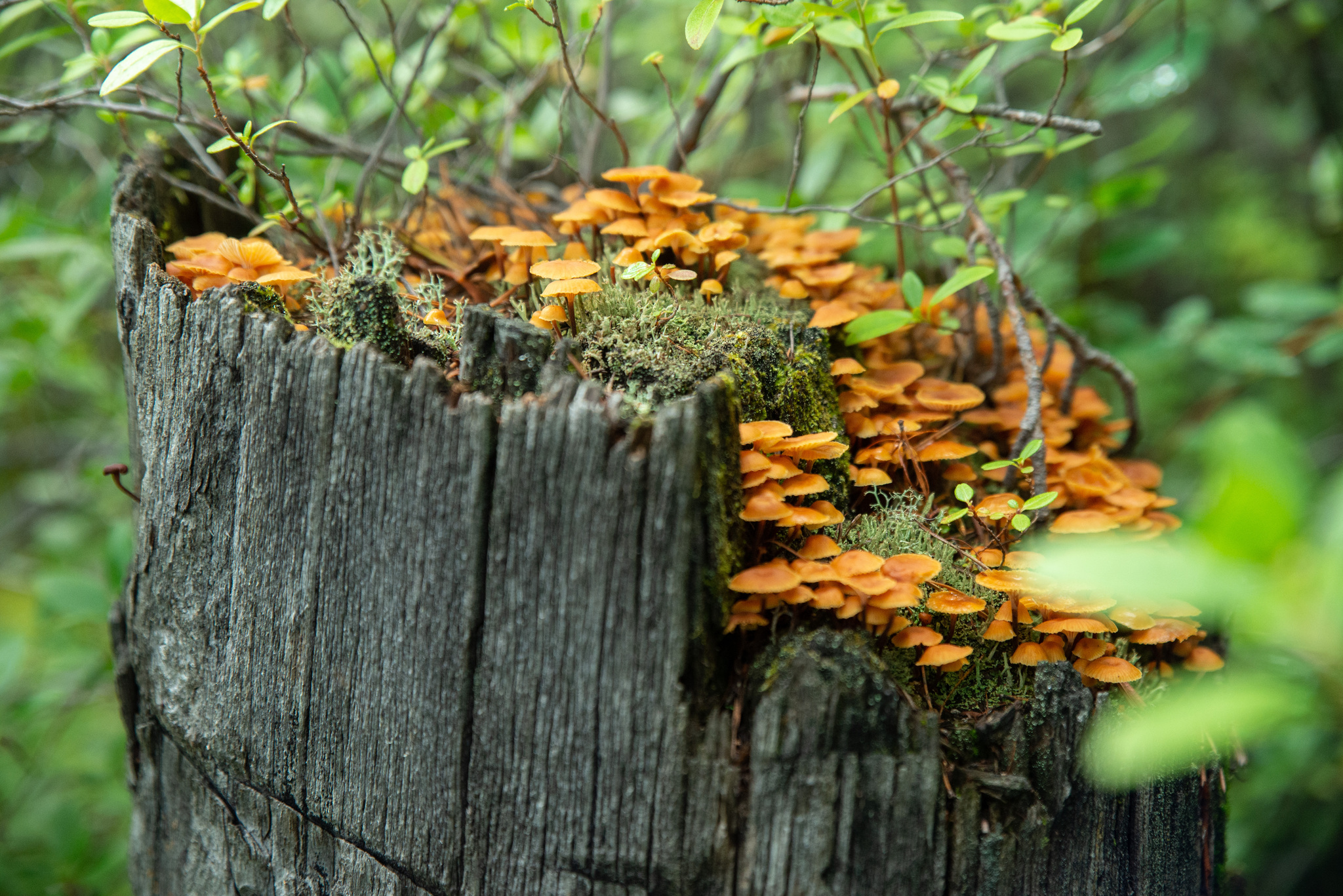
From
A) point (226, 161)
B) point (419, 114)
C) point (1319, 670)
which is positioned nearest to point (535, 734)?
point (1319, 670)

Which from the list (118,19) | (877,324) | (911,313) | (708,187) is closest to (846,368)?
Answer: (877,324)

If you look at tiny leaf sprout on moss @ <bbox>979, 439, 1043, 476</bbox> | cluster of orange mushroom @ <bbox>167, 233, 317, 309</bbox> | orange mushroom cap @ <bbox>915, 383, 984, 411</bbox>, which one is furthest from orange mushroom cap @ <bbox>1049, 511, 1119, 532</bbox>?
cluster of orange mushroom @ <bbox>167, 233, 317, 309</bbox>

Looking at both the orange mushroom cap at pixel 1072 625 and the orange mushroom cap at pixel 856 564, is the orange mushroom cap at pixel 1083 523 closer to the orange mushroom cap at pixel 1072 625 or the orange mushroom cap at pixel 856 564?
the orange mushroom cap at pixel 1072 625

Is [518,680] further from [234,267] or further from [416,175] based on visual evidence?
[416,175]

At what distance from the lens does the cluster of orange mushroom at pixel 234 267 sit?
243 centimetres

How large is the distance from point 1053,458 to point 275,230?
314 cm

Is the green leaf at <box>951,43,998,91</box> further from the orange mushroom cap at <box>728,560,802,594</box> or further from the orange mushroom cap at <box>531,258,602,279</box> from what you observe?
the orange mushroom cap at <box>728,560,802,594</box>

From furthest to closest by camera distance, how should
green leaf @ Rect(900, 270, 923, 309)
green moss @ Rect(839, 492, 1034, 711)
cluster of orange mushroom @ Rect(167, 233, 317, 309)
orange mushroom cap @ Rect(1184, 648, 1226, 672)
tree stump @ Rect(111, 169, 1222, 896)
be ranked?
green leaf @ Rect(900, 270, 923, 309)
orange mushroom cap @ Rect(1184, 648, 1226, 672)
cluster of orange mushroom @ Rect(167, 233, 317, 309)
green moss @ Rect(839, 492, 1034, 711)
tree stump @ Rect(111, 169, 1222, 896)

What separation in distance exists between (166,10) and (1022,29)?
2439 millimetres

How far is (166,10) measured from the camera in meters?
2.14

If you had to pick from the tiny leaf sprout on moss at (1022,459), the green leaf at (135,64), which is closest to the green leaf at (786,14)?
the tiny leaf sprout on moss at (1022,459)

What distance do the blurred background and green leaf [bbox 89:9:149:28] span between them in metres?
0.87

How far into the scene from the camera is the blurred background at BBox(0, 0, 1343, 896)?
154 inches

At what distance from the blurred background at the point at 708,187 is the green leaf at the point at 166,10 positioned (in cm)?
98
